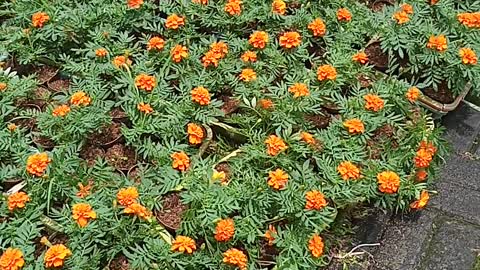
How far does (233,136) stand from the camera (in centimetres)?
307

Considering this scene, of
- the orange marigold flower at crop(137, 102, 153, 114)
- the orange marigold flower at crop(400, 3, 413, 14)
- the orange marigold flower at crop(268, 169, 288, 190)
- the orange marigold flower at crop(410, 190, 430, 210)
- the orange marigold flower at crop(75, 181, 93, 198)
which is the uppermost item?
the orange marigold flower at crop(400, 3, 413, 14)

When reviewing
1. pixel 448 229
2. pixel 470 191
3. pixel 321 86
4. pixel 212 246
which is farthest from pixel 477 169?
pixel 212 246

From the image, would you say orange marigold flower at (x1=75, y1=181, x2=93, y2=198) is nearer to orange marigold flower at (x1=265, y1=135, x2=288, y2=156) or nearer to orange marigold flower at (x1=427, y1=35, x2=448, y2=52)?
orange marigold flower at (x1=265, y1=135, x2=288, y2=156)

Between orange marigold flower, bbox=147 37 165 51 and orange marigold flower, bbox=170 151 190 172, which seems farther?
A: orange marigold flower, bbox=147 37 165 51

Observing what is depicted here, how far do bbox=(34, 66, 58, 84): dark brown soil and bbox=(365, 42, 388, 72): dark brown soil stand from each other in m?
1.43

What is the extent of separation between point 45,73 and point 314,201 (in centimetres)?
140

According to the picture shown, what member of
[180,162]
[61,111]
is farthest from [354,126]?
[61,111]

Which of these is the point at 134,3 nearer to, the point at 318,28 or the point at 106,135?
the point at 106,135

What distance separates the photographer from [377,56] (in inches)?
137

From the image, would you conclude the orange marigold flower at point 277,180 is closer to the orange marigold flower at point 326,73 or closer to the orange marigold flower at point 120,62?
the orange marigold flower at point 326,73

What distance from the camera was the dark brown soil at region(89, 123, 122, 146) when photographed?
3033mm

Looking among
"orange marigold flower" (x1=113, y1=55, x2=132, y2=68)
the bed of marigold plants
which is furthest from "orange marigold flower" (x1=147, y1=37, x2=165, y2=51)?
"orange marigold flower" (x1=113, y1=55, x2=132, y2=68)

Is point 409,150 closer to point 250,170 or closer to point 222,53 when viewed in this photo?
point 250,170

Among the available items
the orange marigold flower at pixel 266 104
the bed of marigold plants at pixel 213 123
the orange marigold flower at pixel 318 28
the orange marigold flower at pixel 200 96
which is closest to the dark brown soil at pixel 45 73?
the bed of marigold plants at pixel 213 123
